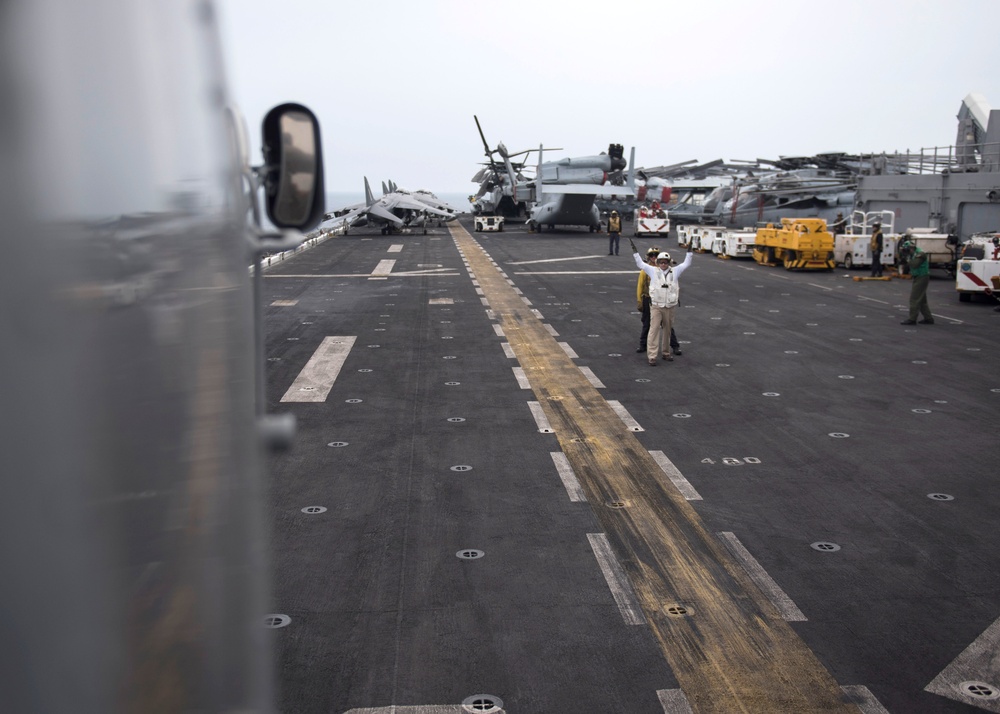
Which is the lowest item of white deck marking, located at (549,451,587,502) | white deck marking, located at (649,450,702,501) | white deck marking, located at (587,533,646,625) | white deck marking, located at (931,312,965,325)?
white deck marking, located at (587,533,646,625)

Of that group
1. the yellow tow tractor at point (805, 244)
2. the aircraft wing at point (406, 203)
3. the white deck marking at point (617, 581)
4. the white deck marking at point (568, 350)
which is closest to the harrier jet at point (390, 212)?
the aircraft wing at point (406, 203)

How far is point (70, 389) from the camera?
127 centimetres

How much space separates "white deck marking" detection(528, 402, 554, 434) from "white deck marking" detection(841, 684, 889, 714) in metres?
5.99

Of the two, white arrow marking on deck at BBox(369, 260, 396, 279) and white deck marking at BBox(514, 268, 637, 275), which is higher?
white deck marking at BBox(514, 268, 637, 275)

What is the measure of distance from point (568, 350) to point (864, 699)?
453 inches

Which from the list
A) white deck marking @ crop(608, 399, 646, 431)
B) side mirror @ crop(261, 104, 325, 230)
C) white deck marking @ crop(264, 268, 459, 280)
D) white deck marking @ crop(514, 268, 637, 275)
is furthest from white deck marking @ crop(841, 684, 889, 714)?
white deck marking @ crop(514, 268, 637, 275)

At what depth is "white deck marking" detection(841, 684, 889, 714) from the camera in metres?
5.14

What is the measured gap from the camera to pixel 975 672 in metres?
5.52

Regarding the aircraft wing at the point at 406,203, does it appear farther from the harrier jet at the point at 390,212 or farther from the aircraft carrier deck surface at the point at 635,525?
the aircraft carrier deck surface at the point at 635,525

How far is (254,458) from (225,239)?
0.58 m

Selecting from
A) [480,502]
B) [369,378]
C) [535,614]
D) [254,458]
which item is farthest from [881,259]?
[254,458]

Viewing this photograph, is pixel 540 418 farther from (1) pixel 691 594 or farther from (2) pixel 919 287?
(2) pixel 919 287

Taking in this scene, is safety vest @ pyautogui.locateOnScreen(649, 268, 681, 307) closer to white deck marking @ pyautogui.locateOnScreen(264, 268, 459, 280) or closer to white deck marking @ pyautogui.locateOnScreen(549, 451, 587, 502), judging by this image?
white deck marking @ pyautogui.locateOnScreen(549, 451, 587, 502)

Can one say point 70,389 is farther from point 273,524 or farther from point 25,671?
point 273,524
